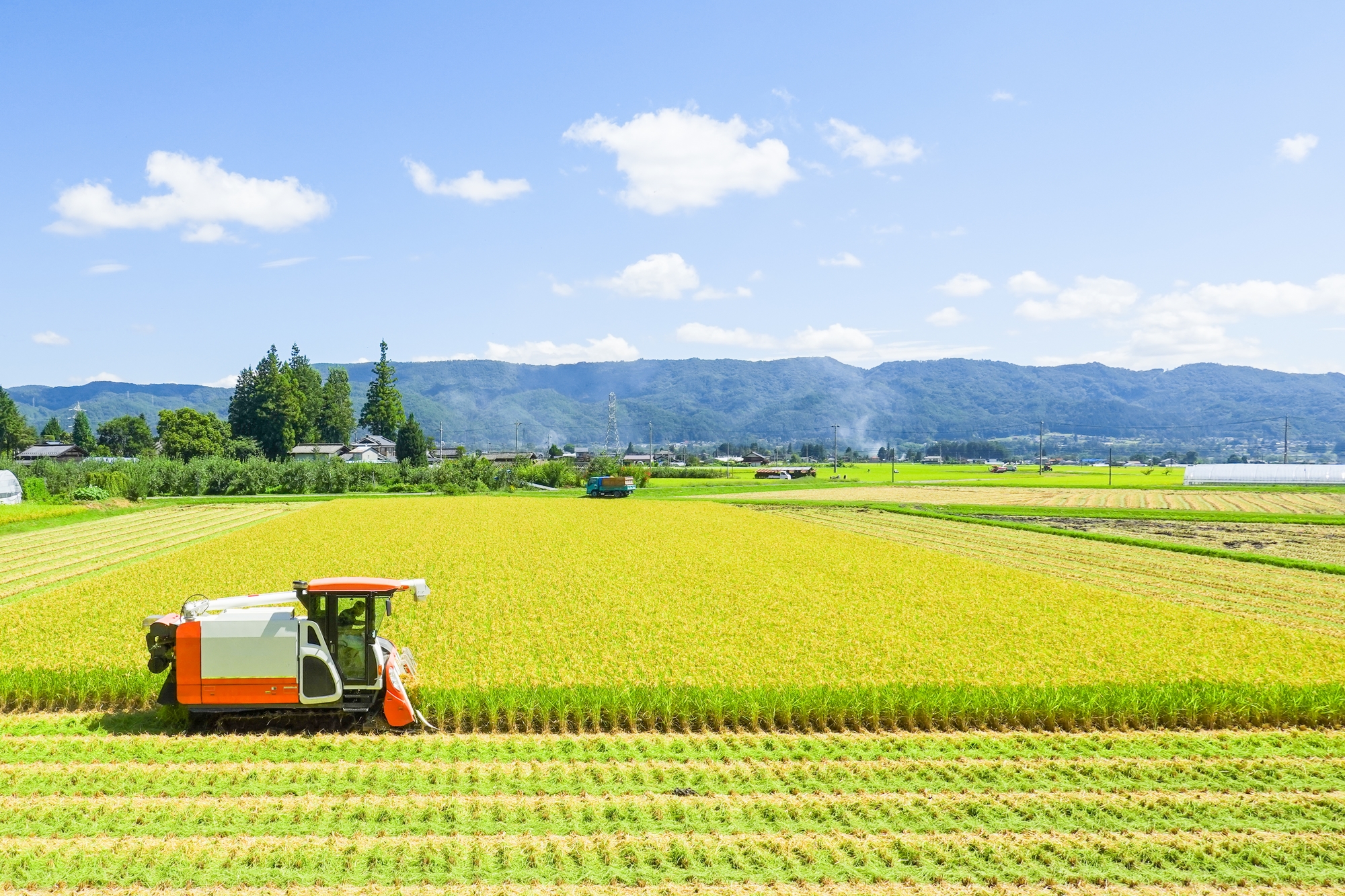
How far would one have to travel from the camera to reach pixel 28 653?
16.2 metres

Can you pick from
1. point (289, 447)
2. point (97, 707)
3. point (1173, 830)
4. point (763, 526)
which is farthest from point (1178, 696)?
point (289, 447)

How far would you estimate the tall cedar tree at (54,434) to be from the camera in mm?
159775

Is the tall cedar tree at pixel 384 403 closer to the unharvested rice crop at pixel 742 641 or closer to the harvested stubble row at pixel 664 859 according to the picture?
the unharvested rice crop at pixel 742 641

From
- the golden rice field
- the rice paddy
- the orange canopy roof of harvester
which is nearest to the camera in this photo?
the rice paddy

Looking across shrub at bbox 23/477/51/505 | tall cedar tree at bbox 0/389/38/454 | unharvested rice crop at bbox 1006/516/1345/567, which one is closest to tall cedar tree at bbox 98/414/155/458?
tall cedar tree at bbox 0/389/38/454

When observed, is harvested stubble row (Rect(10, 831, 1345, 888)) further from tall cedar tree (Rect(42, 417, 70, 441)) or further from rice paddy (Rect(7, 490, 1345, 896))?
tall cedar tree (Rect(42, 417, 70, 441))

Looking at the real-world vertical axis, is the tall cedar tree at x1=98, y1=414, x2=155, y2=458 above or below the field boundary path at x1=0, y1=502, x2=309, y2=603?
above

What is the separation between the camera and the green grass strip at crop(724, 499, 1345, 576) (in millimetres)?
31703

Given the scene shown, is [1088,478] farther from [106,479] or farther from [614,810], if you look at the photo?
[614,810]

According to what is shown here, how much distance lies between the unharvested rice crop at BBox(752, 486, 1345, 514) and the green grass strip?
581 centimetres

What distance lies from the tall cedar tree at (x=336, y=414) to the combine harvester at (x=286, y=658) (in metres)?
141

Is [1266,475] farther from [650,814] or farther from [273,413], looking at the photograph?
[273,413]

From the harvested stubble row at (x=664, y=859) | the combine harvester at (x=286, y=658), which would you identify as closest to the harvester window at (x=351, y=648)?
the combine harvester at (x=286, y=658)

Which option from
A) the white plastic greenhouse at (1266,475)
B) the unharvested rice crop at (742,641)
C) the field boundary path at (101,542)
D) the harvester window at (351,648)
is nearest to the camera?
the harvester window at (351,648)
